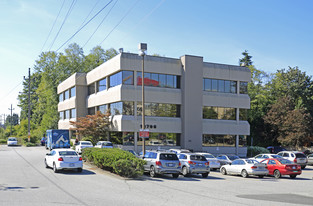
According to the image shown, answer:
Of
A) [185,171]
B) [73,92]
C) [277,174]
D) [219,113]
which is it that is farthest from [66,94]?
[277,174]

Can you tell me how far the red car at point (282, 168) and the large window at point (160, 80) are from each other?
19.3 metres

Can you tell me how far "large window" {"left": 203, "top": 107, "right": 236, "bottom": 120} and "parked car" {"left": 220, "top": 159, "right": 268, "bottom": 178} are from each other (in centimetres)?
1954

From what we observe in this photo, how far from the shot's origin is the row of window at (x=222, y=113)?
4444 centimetres

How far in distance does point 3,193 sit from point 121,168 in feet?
25.1

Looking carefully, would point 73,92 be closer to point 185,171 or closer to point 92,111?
point 92,111

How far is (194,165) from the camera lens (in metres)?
Answer: 22.3

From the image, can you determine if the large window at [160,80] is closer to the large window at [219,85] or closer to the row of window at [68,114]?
the large window at [219,85]

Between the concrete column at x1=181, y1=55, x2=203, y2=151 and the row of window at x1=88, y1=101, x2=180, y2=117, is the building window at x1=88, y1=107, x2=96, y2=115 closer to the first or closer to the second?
the row of window at x1=88, y1=101, x2=180, y2=117

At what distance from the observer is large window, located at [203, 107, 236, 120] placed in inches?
1748

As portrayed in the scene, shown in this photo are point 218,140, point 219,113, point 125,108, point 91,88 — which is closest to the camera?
point 125,108

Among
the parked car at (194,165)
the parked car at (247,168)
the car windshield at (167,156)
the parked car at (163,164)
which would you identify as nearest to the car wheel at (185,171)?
the parked car at (194,165)

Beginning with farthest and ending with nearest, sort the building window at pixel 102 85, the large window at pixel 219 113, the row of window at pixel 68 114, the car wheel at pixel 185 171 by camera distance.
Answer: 1. the row of window at pixel 68 114
2. the building window at pixel 102 85
3. the large window at pixel 219 113
4. the car wheel at pixel 185 171

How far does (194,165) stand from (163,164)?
8.72ft

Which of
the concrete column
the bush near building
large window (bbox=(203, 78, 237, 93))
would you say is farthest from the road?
large window (bbox=(203, 78, 237, 93))
